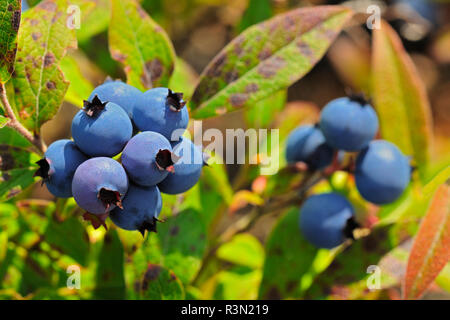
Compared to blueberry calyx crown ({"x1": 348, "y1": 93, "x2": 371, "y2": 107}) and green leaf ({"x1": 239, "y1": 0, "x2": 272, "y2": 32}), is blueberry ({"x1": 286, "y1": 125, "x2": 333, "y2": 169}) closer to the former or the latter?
blueberry calyx crown ({"x1": 348, "y1": 93, "x2": 371, "y2": 107})

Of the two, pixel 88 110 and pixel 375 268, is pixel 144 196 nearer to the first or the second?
pixel 88 110

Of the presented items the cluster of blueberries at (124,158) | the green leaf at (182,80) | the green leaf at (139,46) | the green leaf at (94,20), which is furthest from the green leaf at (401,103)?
the green leaf at (94,20)

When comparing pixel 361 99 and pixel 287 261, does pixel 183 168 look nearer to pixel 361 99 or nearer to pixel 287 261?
pixel 361 99

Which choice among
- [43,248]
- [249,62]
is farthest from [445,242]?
[43,248]

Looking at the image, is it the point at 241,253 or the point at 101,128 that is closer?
the point at 101,128

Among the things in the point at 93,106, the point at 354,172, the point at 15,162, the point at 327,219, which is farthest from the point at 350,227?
the point at 15,162

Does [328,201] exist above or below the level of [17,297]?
above
